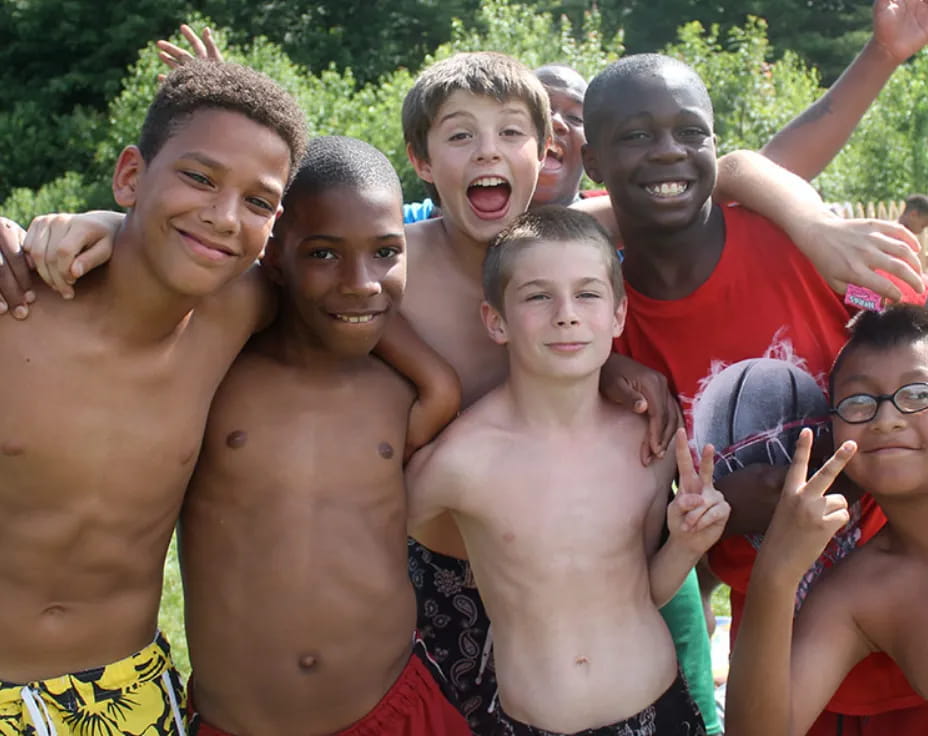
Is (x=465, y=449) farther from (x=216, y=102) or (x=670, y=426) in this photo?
(x=216, y=102)

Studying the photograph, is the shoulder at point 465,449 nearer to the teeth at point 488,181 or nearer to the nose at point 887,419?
the teeth at point 488,181

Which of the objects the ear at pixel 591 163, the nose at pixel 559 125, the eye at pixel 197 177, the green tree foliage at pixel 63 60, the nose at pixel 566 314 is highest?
the eye at pixel 197 177

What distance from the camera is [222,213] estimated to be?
2326mm

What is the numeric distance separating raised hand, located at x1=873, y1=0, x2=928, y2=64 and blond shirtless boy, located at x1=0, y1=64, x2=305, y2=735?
1.98 metres

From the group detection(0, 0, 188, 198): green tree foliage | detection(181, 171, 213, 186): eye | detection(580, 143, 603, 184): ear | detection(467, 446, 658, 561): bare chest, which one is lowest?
detection(0, 0, 188, 198): green tree foliage

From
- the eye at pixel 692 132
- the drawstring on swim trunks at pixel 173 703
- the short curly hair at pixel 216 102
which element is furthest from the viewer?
the eye at pixel 692 132

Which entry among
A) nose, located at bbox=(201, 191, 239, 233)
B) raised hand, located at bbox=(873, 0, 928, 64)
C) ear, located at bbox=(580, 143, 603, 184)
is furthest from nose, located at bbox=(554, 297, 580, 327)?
raised hand, located at bbox=(873, 0, 928, 64)

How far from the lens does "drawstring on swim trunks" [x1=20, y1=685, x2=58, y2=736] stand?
2.33 m

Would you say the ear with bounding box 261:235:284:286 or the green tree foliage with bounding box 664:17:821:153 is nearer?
the ear with bounding box 261:235:284:286

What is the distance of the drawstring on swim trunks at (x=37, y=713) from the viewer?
2.33m

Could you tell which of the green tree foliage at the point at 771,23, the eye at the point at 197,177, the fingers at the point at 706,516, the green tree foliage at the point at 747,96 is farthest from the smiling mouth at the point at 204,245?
the green tree foliage at the point at 771,23

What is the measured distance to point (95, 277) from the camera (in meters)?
2.40

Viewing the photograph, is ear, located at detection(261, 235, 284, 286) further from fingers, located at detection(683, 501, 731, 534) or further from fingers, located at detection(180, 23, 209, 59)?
fingers, located at detection(683, 501, 731, 534)

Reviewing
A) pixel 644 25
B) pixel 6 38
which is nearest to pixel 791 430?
pixel 6 38
